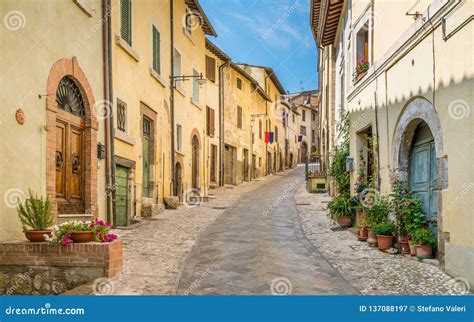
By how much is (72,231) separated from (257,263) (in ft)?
8.73

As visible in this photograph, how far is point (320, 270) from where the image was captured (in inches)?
276

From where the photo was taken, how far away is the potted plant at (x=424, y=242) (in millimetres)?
7453

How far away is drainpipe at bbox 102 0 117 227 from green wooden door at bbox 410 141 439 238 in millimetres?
6022

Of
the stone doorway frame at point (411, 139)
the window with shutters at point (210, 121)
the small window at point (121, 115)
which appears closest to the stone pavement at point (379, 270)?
the stone doorway frame at point (411, 139)

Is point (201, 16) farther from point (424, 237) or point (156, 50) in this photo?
point (424, 237)

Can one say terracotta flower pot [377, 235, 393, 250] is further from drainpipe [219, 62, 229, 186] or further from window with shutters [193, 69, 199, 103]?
drainpipe [219, 62, 229, 186]

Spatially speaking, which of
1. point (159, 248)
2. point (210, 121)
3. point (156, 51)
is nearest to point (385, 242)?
→ point (159, 248)

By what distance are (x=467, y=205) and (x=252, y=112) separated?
2645 centimetres

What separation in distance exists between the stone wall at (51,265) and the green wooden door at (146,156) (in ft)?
23.7

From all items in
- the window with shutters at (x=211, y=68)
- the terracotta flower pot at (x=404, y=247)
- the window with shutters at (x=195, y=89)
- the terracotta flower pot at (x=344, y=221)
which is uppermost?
the window with shutters at (x=211, y=68)

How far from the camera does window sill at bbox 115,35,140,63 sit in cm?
1111

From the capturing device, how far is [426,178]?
26.3 ft

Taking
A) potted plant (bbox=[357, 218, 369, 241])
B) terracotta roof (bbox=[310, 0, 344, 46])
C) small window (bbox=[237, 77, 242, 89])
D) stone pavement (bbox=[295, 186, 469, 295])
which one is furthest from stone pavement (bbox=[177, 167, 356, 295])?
small window (bbox=[237, 77, 242, 89])

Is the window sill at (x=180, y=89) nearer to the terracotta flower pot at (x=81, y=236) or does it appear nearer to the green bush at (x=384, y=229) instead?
the green bush at (x=384, y=229)
